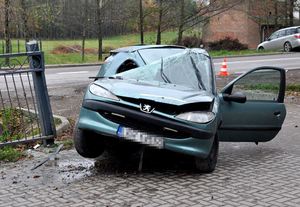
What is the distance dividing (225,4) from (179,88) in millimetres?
31667

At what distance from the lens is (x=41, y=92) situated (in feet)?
25.5

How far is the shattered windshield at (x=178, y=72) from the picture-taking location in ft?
22.3

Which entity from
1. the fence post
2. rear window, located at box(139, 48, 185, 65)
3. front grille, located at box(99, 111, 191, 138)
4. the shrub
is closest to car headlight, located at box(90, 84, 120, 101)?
front grille, located at box(99, 111, 191, 138)

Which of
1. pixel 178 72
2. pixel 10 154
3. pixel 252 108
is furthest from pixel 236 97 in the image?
pixel 10 154

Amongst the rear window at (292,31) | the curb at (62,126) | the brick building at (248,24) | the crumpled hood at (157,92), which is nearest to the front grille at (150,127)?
the crumpled hood at (157,92)

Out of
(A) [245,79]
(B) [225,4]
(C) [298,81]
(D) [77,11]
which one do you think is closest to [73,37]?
(D) [77,11]

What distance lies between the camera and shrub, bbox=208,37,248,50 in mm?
42591

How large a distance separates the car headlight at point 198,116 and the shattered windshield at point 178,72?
0.68m

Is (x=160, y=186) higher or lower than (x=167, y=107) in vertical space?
lower

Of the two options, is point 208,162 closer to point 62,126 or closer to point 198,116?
point 198,116

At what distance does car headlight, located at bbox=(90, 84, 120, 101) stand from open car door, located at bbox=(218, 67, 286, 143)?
158 cm

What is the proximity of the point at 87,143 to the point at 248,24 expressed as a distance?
42.1 m

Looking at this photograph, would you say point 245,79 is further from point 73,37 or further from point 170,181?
point 73,37

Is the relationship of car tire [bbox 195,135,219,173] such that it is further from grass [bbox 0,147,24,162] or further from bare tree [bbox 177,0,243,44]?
bare tree [bbox 177,0,243,44]
